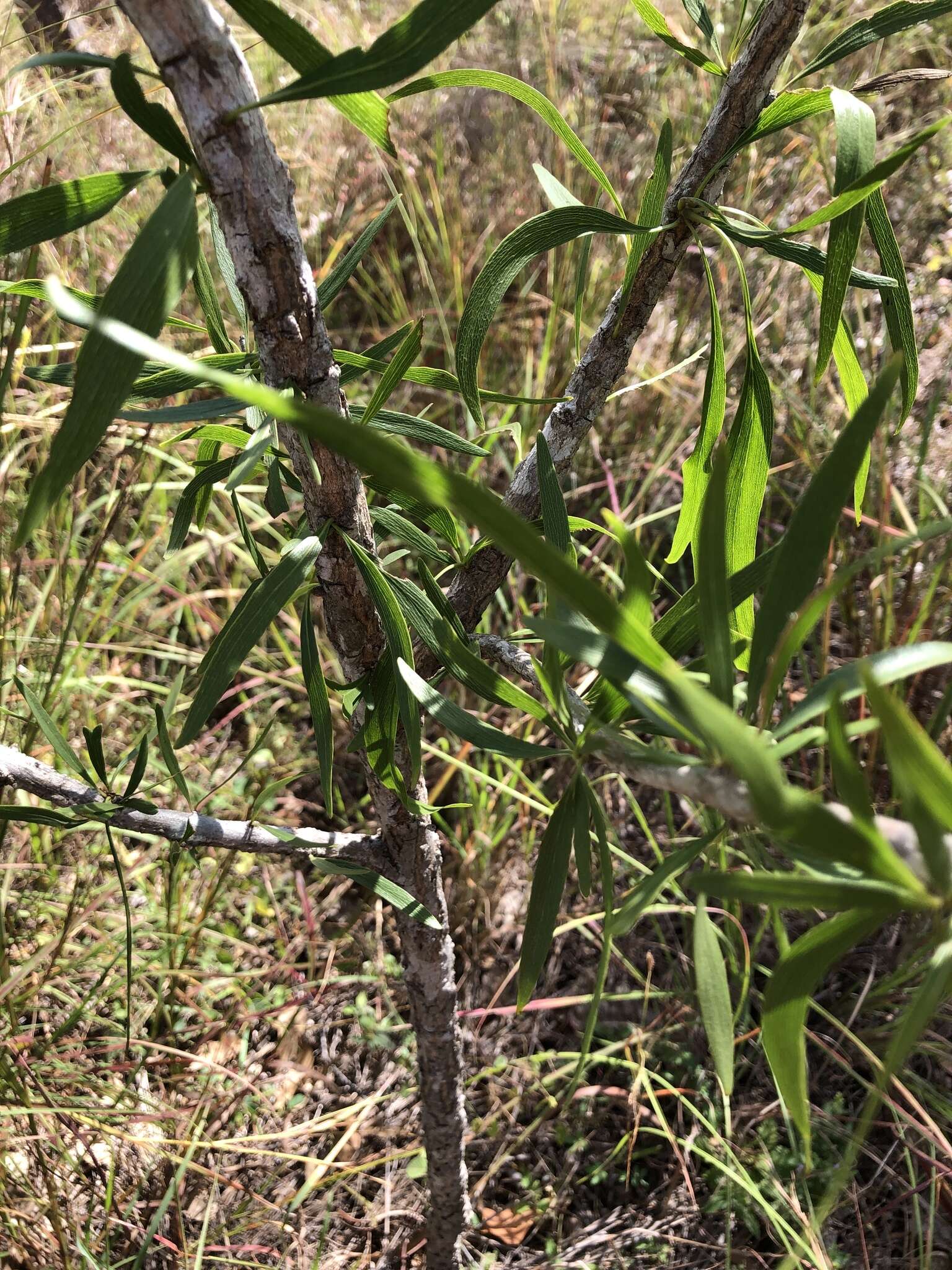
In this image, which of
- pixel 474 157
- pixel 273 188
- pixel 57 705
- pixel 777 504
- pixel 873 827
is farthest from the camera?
pixel 474 157

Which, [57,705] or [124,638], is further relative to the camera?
[124,638]

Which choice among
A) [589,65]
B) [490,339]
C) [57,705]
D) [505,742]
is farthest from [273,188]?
[589,65]

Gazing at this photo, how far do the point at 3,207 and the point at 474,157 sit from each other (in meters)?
2.27

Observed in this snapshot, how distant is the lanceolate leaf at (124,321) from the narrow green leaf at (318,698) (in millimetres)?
209

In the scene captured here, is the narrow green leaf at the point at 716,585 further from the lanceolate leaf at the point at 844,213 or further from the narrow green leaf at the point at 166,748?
the narrow green leaf at the point at 166,748

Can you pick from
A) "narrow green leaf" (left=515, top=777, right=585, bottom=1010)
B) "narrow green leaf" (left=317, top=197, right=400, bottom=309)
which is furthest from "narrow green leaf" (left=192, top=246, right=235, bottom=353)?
"narrow green leaf" (left=515, top=777, right=585, bottom=1010)

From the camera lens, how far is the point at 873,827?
24 centimetres

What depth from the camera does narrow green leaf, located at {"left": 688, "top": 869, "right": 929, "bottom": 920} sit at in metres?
0.25

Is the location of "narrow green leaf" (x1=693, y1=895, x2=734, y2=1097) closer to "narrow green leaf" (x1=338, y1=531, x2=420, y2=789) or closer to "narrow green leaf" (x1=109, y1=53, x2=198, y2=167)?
"narrow green leaf" (x1=338, y1=531, x2=420, y2=789)

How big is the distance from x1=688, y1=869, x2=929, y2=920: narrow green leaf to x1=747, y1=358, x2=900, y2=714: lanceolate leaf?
0.09 metres

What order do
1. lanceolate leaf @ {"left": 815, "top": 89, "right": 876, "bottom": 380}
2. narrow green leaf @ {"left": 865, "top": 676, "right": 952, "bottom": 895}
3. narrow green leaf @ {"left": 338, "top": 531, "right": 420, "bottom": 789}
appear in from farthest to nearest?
narrow green leaf @ {"left": 338, "top": 531, "right": 420, "bottom": 789}
lanceolate leaf @ {"left": 815, "top": 89, "right": 876, "bottom": 380}
narrow green leaf @ {"left": 865, "top": 676, "right": 952, "bottom": 895}

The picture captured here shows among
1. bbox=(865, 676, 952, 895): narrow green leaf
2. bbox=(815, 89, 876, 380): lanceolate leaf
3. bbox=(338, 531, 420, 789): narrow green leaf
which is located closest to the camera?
bbox=(865, 676, 952, 895): narrow green leaf

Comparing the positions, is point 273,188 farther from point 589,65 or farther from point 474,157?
point 589,65

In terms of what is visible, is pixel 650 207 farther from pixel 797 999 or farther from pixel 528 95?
pixel 797 999
